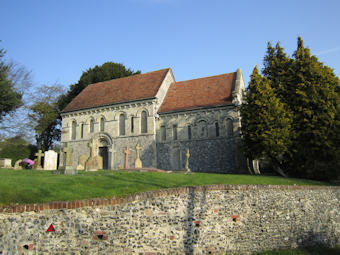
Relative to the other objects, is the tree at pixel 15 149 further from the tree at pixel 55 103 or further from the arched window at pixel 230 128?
the arched window at pixel 230 128

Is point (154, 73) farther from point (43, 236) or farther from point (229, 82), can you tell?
point (43, 236)

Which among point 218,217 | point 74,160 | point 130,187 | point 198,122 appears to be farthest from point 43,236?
point 74,160

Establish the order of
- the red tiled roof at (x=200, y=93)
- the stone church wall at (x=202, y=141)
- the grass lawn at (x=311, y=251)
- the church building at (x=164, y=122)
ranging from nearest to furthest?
the grass lawn at (x=311, y=251)
the stone church wall at (x=202, y=141)
the church building at (x=164, y=122)
the red tiled roof at (x=200, y=93)

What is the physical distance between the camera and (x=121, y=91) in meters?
30.0

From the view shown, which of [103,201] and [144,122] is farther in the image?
[144,122]

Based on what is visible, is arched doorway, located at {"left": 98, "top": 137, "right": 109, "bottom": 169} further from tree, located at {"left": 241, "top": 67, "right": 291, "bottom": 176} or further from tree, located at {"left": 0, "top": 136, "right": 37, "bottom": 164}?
tree, located at {"left": 241, "top": 67, "right": 291, "bottom": 176}

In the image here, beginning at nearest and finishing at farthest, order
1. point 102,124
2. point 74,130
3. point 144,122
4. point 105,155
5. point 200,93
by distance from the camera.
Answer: point 144,122
point 200,93
point 105,155
point 102,124
point 74,130

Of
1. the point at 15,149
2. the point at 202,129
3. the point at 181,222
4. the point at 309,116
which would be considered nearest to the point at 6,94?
the point at 15,149

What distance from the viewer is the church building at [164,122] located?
2453cm

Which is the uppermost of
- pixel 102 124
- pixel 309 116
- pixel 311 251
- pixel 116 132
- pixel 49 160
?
pixel 102 124

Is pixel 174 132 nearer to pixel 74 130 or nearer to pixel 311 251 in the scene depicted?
pixel 74 130

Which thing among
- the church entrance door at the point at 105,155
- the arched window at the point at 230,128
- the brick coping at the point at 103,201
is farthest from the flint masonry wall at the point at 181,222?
the church entrance door at the point at 105,155

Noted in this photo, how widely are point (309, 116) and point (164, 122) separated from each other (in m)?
13.2

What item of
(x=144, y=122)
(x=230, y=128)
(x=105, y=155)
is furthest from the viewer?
(x=105, y=155)
